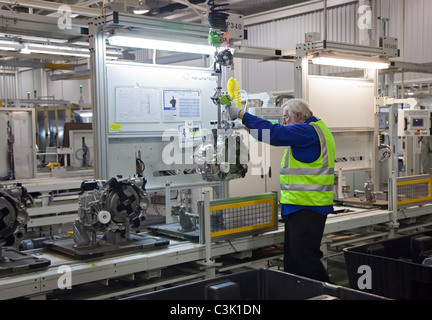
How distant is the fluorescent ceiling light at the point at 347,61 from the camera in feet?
17.0

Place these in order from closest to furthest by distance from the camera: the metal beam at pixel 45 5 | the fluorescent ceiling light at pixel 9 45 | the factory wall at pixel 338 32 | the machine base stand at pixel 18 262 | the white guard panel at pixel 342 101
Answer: the machine base stand at pixel 18 262 → the white guard panel at pixel 342 101 → the fluorescent ceiling light at pixel 9 45 → the metal beam at pixel 45 5 → the factory wall at pixel 338 32

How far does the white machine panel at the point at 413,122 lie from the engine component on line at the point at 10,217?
18.0 feet

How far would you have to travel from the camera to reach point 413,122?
718cm

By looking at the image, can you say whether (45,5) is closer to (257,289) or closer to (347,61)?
(347,61)

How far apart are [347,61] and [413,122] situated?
2255mm

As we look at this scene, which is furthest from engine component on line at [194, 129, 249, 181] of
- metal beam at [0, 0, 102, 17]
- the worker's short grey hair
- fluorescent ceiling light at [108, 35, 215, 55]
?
metal beam at [0, 0, 102, 17]

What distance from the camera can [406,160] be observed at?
324 inches

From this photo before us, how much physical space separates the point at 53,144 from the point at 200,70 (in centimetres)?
984

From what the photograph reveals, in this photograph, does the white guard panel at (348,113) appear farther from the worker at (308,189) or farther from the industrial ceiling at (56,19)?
the worker at (308,189)

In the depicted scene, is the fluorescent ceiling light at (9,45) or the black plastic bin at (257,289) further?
the fluorescent ceiling light at (9,45)

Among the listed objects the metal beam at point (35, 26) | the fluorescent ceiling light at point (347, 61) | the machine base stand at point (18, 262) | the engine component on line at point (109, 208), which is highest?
the metal beam at point (35, 26)

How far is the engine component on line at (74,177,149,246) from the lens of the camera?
3.48 metres

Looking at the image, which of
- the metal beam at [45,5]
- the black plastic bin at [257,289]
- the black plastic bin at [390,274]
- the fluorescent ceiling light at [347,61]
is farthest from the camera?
the metal beam at [45,5]

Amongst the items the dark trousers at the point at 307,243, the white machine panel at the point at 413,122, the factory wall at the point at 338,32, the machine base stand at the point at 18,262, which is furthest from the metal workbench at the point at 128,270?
the factory wall at the point at 338,32
